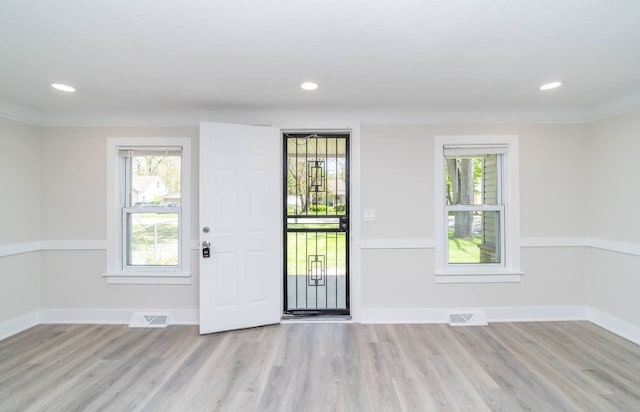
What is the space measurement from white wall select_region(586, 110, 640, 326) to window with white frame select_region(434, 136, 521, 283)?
795mm

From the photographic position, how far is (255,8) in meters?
1.62

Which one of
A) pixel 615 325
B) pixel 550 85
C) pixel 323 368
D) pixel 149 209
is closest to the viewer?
pixel 323 368

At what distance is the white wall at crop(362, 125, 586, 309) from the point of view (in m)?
3.47

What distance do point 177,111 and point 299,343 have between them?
2.74 metres

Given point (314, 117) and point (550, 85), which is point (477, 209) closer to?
point (550, 85)

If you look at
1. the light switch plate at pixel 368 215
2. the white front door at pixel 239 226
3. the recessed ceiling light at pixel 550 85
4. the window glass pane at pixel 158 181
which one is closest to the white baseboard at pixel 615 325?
the recessed ceiling light at pixel 550 85

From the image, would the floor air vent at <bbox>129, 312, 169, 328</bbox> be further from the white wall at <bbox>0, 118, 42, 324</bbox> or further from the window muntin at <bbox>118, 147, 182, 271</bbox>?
the white wall at <bbox>0, 118, 42, 324</bbox>

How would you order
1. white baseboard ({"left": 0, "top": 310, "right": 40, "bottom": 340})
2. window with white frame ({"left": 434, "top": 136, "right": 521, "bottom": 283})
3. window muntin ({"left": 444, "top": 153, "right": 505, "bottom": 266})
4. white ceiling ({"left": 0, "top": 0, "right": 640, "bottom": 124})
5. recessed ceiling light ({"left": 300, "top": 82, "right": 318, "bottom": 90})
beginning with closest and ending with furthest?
white ceiling ({"left": 0, "top": 0, "right": 640, "bottom": 124})
recessed ceiling light ({"left": 300, "top": 82, "right": 318, "bottom": 90})
white baseboard ({"left": 0, "top": 310, "right": 40, "bottom": 340})
window with white frame ({"left": 434, "top": 136, "right": 521, "bottom": 283})
window muntin ({"left": 444, "top": 153, "right": 505, "bottom": 266})

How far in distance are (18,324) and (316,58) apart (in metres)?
3.96

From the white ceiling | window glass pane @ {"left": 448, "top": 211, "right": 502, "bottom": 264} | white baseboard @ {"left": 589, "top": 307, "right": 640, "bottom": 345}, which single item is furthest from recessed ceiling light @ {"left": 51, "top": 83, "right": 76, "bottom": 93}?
white baseboard @ {"left": 589, "top": 307, "right": 640, "bottom": 345}

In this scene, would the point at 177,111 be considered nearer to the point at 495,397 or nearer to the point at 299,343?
the point at 299,343

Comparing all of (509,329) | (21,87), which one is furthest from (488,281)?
(21,87)

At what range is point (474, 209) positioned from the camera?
11.7 ft

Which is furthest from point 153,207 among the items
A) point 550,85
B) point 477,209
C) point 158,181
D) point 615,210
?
point 615,210
